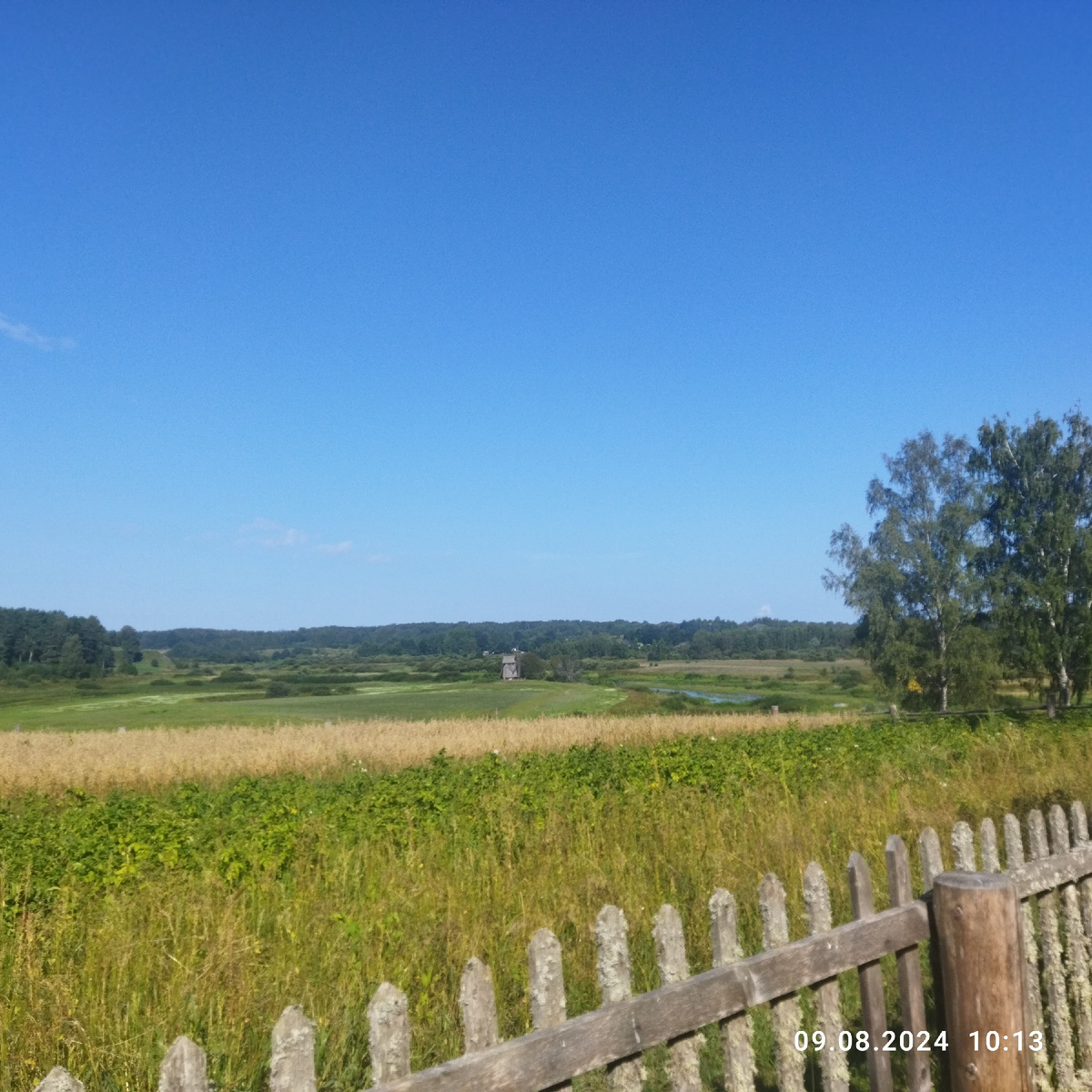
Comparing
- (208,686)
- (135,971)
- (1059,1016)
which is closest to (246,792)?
(135,971)

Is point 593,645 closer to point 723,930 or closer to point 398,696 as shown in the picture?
point 398,696

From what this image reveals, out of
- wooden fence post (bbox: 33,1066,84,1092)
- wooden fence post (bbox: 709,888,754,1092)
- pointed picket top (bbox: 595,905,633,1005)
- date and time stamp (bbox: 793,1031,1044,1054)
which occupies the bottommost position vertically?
date and time stamp (bbox: 793,1031,1044,1054)

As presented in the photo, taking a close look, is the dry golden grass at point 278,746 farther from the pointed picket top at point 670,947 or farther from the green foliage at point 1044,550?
the pointed picket top at point 670,947

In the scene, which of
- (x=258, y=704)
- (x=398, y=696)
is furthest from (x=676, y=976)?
(x=398, y=696)

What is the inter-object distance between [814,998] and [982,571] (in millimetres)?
37621

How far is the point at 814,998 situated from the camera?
3.05 meters

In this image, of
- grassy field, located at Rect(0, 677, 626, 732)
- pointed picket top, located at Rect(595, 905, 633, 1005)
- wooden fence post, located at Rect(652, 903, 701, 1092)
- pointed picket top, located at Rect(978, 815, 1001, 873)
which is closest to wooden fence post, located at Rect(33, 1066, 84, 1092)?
pointed picket top, located at Rect(595, 905, 633, 1005)

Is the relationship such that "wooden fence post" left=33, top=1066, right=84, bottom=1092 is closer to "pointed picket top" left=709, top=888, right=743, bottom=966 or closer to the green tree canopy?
"pointed picket top" left=709, top=888, right=743, bottom=966

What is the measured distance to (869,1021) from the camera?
2.90 metres

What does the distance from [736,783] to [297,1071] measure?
34.0ft

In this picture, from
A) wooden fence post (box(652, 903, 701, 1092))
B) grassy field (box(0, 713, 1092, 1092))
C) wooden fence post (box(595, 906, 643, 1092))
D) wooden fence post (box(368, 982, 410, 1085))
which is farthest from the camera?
grassy field (box(0, 713, 1092, 1092))

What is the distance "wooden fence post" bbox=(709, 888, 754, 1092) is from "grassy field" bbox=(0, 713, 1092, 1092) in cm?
157

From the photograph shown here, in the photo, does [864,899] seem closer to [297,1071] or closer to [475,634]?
[297,1071]

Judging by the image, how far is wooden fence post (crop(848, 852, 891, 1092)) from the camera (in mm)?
2910
